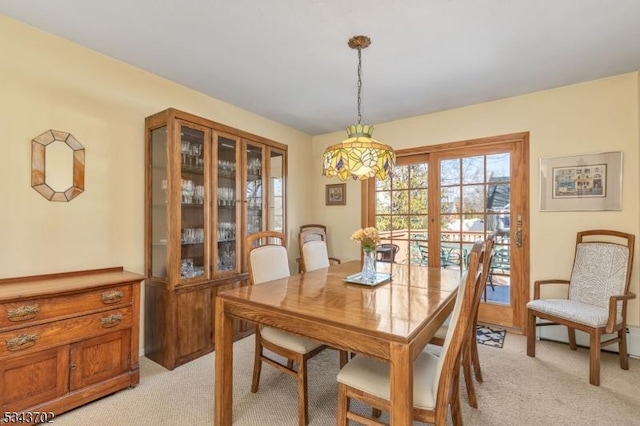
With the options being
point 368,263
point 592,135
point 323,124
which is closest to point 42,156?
point 368,263

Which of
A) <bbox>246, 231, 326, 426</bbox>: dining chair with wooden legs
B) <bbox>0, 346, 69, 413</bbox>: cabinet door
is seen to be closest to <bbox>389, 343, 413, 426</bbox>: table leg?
<bbox>246, 231, 326, 426</bbox>: dining chair with wooden legs

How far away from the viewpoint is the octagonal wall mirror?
2.16m

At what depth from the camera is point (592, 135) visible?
9.62 ft

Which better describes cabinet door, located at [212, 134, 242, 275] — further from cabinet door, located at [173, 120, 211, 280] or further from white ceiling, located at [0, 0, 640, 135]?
white ceiling, located at [0, 0, 640, 135]

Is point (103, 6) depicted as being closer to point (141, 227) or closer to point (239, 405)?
point (141, 227)

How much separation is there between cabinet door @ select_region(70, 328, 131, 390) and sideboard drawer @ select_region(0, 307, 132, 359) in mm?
Answer: 58

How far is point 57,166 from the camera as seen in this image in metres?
2.25

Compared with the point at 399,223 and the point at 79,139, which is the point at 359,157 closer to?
the point at 79,139

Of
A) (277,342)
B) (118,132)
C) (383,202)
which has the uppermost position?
(118,132)

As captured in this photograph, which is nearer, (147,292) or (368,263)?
(368,263)

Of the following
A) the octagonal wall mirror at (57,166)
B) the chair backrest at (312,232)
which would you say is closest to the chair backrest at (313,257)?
the chair backrest at (312,232)

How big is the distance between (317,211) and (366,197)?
2.79 ft

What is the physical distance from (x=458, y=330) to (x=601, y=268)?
245cm

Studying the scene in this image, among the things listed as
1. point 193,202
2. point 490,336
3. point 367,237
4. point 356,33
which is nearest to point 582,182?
point 490,336
